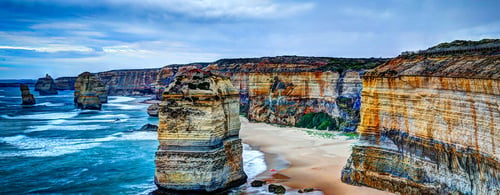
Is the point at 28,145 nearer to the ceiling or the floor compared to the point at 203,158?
nearer to the floor

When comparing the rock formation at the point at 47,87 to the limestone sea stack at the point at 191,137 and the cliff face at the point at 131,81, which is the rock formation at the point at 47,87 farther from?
the limestone sea stack at the point at 191,137

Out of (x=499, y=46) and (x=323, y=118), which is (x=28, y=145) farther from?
(x=499, y=46)

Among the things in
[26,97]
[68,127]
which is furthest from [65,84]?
[68,127]

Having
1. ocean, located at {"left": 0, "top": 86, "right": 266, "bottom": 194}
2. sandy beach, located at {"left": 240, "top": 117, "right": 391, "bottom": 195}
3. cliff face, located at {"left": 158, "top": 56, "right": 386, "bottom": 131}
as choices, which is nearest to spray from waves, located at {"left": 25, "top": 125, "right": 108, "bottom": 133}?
ocean, located at {"left": 0, "top": 86, "right": 266, "bottom": 194}

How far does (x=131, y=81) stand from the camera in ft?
396

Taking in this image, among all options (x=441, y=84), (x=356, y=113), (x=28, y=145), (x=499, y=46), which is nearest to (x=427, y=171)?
(x=441, y=84)

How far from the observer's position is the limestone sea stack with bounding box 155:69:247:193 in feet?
59.9

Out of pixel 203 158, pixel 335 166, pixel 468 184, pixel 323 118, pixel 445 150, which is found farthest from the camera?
pixel 323 118

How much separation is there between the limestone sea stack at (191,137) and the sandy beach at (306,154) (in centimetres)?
524

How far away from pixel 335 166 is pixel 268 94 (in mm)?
25554

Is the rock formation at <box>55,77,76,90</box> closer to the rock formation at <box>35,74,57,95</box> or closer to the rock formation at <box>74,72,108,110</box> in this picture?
the rock formation at <box>35,74,57,95</box>

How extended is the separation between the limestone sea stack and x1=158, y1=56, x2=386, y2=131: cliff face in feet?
78.6

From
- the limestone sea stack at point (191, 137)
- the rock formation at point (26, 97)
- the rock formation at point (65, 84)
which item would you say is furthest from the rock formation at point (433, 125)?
the rock formation at point (65, 84)

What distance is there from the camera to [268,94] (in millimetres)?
49688
